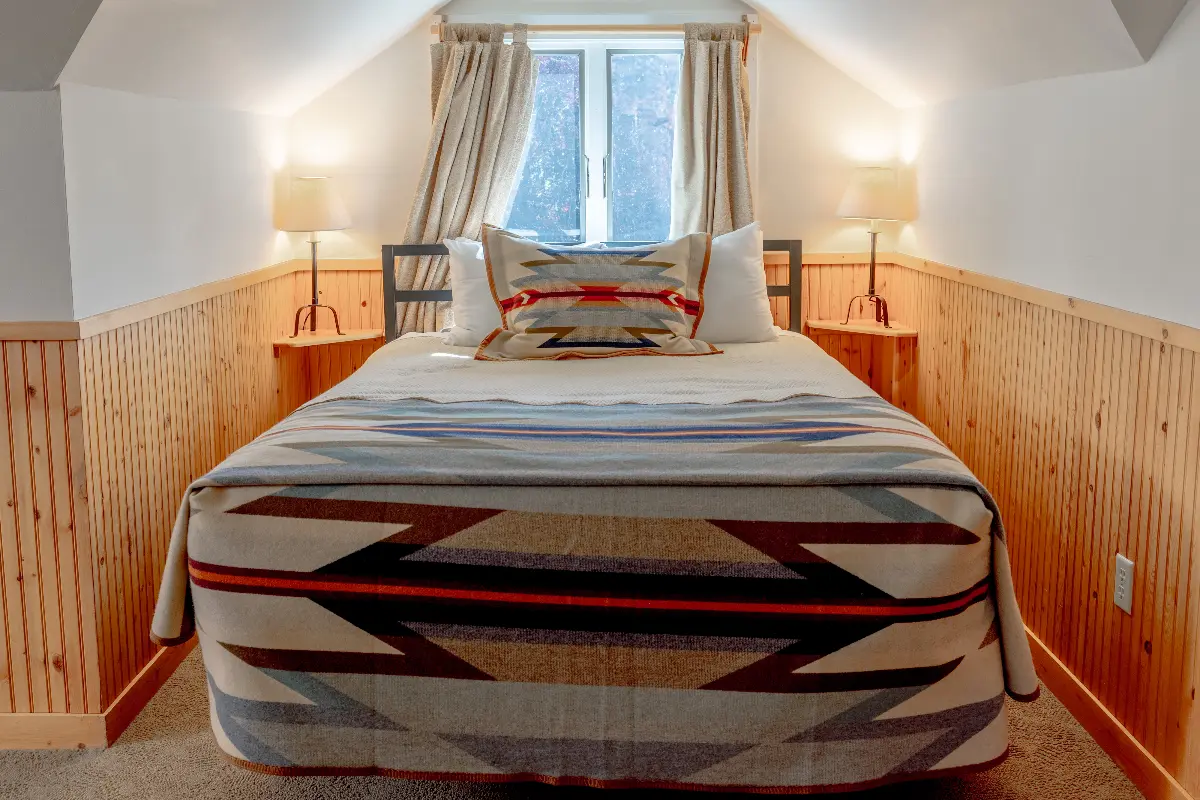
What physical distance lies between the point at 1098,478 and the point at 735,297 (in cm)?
149

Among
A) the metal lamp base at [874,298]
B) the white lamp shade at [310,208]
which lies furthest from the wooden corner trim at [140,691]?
the metal lamp base at [874,298]

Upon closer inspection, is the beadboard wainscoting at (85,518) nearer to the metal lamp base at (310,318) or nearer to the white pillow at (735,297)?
the metal lamp base at (310,318)

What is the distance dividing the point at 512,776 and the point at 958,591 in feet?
2.93

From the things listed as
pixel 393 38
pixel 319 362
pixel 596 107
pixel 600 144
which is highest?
pixel 393 38

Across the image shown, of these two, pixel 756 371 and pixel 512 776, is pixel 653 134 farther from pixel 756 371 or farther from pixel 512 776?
pixel 512 776

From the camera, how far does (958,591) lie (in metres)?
2.09

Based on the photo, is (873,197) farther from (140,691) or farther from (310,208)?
(140,691)

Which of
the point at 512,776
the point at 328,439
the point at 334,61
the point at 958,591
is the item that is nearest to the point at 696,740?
the point at 512,776

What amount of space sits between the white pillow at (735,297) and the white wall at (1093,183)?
2.12 ft

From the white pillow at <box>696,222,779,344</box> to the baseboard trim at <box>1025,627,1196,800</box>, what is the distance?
4.33 ft

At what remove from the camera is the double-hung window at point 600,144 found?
14.9 ft

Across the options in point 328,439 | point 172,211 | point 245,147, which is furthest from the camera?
point 245,147

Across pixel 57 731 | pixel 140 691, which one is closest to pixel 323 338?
pixel 140 691

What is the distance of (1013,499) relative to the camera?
3117 millimetres
